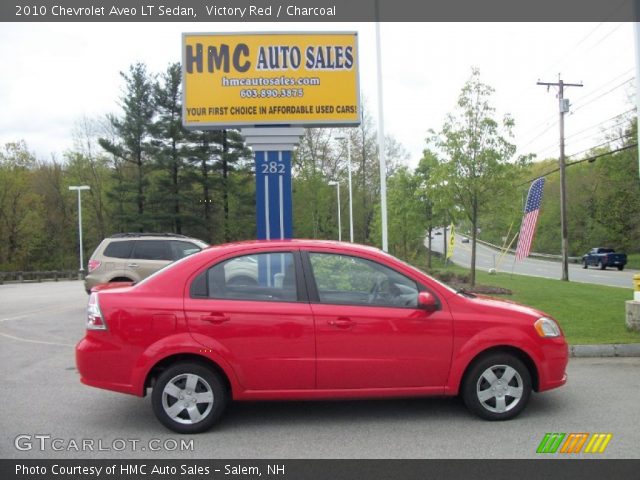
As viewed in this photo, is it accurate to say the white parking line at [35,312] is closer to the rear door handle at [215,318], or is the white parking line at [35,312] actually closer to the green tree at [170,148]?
the rear door handle at [215,318]

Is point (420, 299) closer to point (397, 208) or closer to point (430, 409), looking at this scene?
point (430, 409)

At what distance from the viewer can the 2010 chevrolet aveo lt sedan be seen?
4.75 metres

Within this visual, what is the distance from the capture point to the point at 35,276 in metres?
41.6

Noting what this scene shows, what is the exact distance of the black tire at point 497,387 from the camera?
4.96 m

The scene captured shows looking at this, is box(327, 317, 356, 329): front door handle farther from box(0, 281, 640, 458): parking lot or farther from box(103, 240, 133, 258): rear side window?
box(103, 240, 133, 258): rear side window

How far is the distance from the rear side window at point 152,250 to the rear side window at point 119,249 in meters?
0.14

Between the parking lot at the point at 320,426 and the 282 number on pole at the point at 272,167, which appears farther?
the 282 number on pole at the point at 272,167

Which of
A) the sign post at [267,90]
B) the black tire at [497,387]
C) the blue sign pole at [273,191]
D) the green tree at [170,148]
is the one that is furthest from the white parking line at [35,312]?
the green tree at [170,148]

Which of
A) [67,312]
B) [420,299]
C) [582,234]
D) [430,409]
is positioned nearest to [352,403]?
[430,409]

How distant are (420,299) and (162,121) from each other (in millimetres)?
35812

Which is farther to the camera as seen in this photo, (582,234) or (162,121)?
(582,234)

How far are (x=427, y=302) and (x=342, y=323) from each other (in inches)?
31.4

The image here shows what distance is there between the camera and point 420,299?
4.86 metres

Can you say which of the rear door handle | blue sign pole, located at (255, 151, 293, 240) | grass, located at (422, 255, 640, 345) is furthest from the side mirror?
blue sign pole, located at (255, 151, 293, 240)
